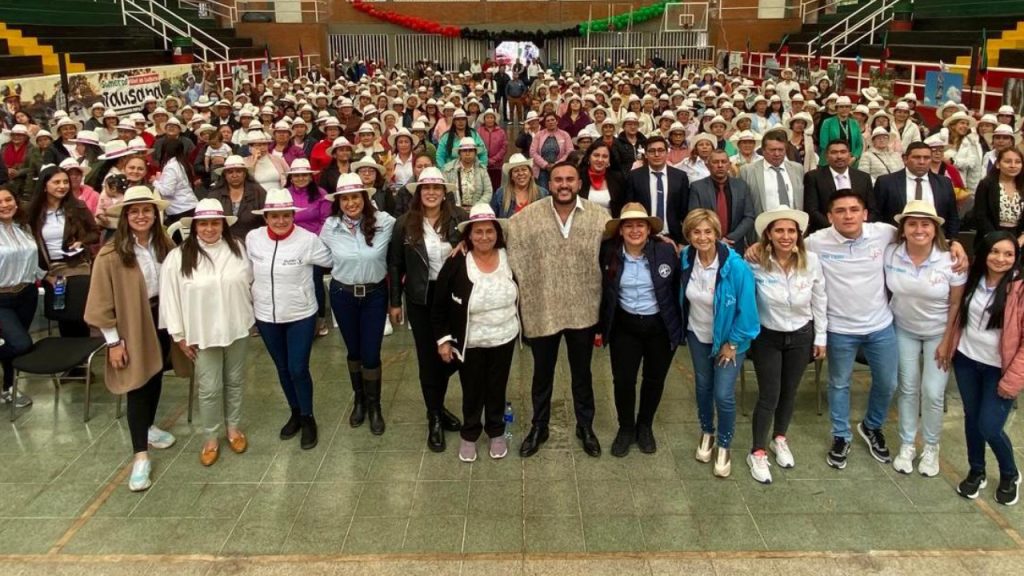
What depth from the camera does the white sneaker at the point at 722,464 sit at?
4.65 meters

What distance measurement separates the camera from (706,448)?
4.86 meters

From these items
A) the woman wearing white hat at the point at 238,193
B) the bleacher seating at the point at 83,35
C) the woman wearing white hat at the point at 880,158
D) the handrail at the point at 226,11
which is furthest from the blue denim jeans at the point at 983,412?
the handrail at the point at 226,11

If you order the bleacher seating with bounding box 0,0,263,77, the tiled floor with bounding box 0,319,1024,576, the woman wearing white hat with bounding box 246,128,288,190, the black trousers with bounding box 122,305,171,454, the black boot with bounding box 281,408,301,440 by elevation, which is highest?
the bleacher seating with bounding box 0,0,263,77

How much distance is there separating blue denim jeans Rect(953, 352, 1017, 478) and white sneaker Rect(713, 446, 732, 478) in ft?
4.47

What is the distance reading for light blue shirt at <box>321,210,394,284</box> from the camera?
4.91 m

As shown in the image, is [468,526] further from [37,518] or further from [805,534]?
[37,518]

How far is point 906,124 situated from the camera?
9461mm

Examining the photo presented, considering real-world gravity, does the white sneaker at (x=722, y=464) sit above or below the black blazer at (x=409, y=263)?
below

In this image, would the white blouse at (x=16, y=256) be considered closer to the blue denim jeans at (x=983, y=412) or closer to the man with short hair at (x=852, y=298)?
the man with short hair at (x=852, y=298)

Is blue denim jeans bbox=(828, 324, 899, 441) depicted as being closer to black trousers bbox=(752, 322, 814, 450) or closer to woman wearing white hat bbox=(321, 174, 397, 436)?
black trousers bbox=(752, 322, 814, 450)

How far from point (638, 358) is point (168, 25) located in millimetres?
23230

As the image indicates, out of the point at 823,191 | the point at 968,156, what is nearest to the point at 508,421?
the point at 823,191

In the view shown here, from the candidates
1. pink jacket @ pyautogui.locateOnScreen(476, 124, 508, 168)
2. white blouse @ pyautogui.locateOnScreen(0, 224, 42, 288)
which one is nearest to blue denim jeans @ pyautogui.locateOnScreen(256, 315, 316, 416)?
white blouse @ pyautogui.locateOnScreen(0, 224, 42, 288)

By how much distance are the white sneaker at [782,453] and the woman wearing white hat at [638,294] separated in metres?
0.88
